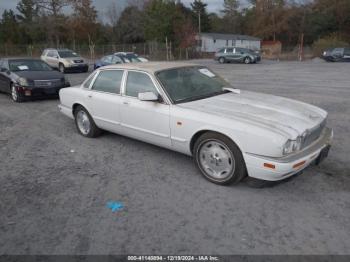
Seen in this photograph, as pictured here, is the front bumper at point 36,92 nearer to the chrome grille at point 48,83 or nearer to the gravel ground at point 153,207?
the chrome grille at point 48,83

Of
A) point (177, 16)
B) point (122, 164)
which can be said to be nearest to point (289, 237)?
point (122, 164)

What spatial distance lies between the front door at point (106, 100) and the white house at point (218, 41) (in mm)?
46835

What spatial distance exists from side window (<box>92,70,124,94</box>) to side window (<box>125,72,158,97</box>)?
0.24 metres

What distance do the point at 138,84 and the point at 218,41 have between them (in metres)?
56.1

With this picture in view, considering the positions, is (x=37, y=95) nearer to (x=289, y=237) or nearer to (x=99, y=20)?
(x=289, y=237)

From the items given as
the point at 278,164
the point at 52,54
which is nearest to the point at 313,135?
the point at 278,164

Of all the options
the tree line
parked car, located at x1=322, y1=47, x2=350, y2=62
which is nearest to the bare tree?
the tree line

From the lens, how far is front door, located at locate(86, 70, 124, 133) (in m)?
5.19

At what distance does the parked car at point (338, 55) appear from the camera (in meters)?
29.8

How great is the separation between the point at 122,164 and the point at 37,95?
20.5 ft

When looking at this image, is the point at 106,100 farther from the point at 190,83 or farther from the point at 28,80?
the point at 28,80

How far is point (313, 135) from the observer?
386 centimetres

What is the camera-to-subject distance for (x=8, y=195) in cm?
384

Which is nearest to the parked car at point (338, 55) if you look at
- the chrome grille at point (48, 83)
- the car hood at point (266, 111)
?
the chrome grille at point (48, 83)
